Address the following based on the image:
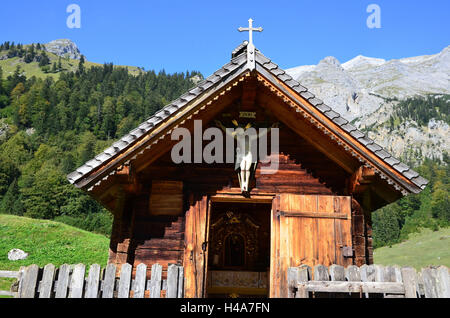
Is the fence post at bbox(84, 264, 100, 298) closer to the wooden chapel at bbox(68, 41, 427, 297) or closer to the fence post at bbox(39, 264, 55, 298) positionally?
the fence post at bbox(39, 264, 55, 298)

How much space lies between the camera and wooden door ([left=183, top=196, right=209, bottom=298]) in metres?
8.25

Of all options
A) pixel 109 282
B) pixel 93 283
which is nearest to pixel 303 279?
pixel 109 282

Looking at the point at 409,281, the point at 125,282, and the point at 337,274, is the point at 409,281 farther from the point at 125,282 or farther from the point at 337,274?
the point at 125,282

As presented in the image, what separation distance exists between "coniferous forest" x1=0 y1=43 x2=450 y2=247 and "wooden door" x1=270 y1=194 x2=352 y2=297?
3723 inches

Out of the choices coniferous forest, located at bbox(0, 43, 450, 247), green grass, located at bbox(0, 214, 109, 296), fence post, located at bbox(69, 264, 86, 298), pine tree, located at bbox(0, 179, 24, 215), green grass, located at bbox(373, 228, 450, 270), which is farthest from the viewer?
pine tree, located at bbox(0, 179, 24, 215)

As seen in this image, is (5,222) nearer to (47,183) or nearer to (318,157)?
(47,183)

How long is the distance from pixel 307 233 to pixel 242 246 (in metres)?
6.82

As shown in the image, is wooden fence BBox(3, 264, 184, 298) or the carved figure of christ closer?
wooden fence BBox(3, 264, 184, 298)

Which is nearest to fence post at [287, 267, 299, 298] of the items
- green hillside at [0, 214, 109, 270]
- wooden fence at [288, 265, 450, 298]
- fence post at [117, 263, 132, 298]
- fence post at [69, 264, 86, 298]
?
wooden fence at [288, 265, 450, 298]

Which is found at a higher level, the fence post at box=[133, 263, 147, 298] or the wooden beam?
the wooden beam

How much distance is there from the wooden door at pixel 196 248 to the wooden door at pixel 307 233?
143 cm
